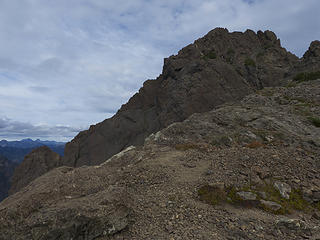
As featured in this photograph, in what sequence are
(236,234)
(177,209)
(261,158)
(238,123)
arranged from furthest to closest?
(238,123), (261,158), (177,209), (236,234)

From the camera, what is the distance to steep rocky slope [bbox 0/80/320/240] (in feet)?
24.2

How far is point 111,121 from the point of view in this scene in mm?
52812

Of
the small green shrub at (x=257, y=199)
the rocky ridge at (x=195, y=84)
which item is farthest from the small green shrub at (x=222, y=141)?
the rocky ridge at (x=195, y=84)

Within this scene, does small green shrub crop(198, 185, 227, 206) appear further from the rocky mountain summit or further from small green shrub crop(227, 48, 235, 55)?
small green shrub crop(227, 48, 235, 55)

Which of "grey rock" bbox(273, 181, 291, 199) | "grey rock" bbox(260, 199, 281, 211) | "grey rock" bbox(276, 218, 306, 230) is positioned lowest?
"grey rock" bbox(276, 218, 306, 230)

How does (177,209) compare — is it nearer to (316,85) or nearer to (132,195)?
(132,195)

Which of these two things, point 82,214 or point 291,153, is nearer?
point 82,214

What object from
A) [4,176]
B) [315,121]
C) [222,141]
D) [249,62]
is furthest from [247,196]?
[4,176]

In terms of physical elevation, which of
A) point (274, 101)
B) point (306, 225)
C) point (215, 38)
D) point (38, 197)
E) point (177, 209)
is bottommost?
point (306, 225)

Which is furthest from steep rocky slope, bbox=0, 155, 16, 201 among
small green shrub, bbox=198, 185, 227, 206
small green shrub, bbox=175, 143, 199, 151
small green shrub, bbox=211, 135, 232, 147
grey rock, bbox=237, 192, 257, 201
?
grey rock, bbox=237, 192, 257, 201

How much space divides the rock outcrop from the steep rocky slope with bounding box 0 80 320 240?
49.4 m

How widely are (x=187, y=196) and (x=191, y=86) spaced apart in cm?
3424

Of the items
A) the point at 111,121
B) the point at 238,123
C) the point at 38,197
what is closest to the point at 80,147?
the point at 111,121

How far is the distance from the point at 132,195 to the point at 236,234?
452 centimetres
